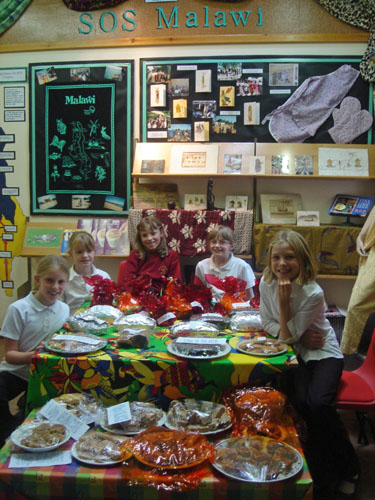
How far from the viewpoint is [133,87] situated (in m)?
4.28

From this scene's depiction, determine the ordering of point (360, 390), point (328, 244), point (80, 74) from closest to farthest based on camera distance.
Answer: point (360, 390) → point (328, 244) → point (80, 74)

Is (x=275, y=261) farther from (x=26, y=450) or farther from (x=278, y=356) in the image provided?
(x=26, y=450)

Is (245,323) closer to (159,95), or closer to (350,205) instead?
(350,205)

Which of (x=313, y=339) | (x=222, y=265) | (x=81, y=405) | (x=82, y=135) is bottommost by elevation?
(x=81, y=405)

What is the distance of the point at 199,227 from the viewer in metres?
3.96

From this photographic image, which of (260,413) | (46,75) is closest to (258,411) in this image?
(260,413)

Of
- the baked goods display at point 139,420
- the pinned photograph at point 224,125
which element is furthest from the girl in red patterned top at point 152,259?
the baked goods display at point 139,420

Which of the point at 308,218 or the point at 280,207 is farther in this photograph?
the point at 280,207

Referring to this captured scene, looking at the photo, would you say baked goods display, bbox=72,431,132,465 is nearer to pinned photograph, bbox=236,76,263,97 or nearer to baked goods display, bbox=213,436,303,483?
baked goods display, bbox=213,436,303,483

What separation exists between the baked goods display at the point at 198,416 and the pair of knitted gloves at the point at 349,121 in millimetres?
3077

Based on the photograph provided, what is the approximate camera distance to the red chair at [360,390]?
6.58 ft

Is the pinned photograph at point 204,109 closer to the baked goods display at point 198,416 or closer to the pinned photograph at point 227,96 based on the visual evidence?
the pinned photograph at point 227,96

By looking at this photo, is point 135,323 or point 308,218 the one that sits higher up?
point 308,218

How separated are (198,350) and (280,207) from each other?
2580 mm
